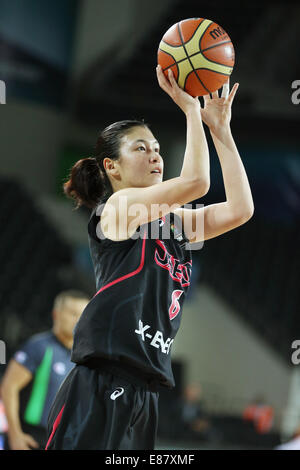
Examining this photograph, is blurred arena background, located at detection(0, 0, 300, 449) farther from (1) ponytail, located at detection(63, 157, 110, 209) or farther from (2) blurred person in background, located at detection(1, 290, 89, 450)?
(1) ponytail, located at detection(63, 157, 110, 209)

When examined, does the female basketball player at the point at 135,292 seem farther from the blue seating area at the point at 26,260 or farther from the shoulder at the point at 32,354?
the blue seating area at the point at 26,260

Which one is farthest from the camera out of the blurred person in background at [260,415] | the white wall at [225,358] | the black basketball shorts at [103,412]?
the white wall at [225,358]

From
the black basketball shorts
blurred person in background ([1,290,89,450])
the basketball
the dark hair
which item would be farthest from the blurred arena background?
the basketball

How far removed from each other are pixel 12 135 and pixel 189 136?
1203 centimetres

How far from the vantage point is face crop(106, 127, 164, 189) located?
294cm

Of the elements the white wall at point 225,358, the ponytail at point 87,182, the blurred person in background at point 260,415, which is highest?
the ponytail at point 87,182

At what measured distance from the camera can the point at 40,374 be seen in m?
4.95

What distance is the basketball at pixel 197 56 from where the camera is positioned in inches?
116

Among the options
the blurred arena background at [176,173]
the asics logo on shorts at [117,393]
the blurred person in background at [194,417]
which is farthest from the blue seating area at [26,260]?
the asics logo on shorts at [117,393]

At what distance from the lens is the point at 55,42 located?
1445cm

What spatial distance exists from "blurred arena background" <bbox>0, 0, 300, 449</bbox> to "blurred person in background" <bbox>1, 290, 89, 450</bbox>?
4.63 m

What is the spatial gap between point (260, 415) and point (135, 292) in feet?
25.3

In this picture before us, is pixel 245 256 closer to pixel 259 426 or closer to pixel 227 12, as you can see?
pixel 259 426

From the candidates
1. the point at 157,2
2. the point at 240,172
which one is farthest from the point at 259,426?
the point at 157,2
